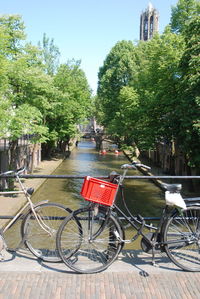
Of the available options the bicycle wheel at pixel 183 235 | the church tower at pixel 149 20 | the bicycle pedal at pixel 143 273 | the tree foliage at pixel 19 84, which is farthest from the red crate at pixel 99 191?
the church tower at pixel 149 20

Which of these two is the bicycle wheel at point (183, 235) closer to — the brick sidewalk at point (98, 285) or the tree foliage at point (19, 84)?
the brick sidewalk at point (98, 285)

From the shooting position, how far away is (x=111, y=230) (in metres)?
3.73

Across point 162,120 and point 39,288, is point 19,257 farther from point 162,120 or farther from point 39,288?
point 162,120

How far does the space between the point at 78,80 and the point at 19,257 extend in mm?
34018

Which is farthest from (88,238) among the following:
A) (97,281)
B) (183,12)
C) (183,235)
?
(183,12)

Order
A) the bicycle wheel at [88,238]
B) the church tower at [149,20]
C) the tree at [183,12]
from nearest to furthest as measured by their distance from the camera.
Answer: the bicycle wheel at [88,238] < the tree at [183,12] < the church tower at [149,20]

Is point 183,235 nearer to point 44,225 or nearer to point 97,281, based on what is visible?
point 97,281

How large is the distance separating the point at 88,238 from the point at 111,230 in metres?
0.28

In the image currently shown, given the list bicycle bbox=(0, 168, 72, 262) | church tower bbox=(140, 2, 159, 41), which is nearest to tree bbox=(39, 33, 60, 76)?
bicycle bbox=(0, 168, 72, 262)

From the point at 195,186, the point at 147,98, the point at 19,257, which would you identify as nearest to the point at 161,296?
the point at 19,257

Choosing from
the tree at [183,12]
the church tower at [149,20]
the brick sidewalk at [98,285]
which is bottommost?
the brick sidewalk at [98,285]

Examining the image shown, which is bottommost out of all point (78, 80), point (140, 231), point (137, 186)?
point (137, 186)

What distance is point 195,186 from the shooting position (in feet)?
62.6

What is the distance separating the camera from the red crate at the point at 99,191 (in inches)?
138
